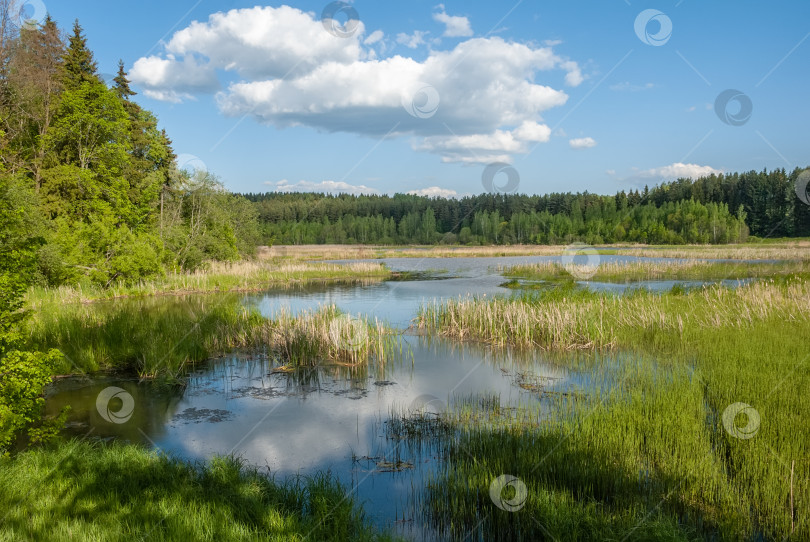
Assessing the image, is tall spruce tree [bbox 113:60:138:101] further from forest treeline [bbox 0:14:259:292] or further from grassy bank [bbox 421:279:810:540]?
grassy bank [bbox 421:279:810:540]

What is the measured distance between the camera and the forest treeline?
88.1ft

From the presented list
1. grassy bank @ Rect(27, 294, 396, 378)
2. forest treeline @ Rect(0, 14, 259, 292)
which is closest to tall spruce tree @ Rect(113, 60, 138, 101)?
forest treeline @ Rect(0, 14, 259, 292)

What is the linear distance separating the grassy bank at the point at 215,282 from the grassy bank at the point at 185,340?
15.8ft

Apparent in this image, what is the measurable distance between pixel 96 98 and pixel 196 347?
86.3 ft

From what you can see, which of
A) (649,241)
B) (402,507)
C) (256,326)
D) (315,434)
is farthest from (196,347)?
(649,241)

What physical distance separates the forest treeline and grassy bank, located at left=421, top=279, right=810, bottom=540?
23.0 meters

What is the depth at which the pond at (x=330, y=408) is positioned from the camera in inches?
298

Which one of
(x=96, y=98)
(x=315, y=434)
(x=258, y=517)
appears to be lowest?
(x=315, y=434)

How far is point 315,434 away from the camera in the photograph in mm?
9336

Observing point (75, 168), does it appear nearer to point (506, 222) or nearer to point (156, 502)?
point (156, 502)

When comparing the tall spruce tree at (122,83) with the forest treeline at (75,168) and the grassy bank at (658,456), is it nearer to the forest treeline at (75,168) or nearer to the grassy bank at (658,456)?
the forest treeline at (75,168)

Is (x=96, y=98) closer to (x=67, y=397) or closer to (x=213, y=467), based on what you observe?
(x=67, y=397)

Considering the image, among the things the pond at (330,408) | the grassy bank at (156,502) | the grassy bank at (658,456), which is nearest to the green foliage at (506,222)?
the pond at (330,408)

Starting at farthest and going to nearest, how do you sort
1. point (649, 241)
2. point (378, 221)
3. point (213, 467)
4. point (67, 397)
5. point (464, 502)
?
point (378, 221)
point (649, 241)
point (67, 397)
point (213, 467)
point (464, 502)
